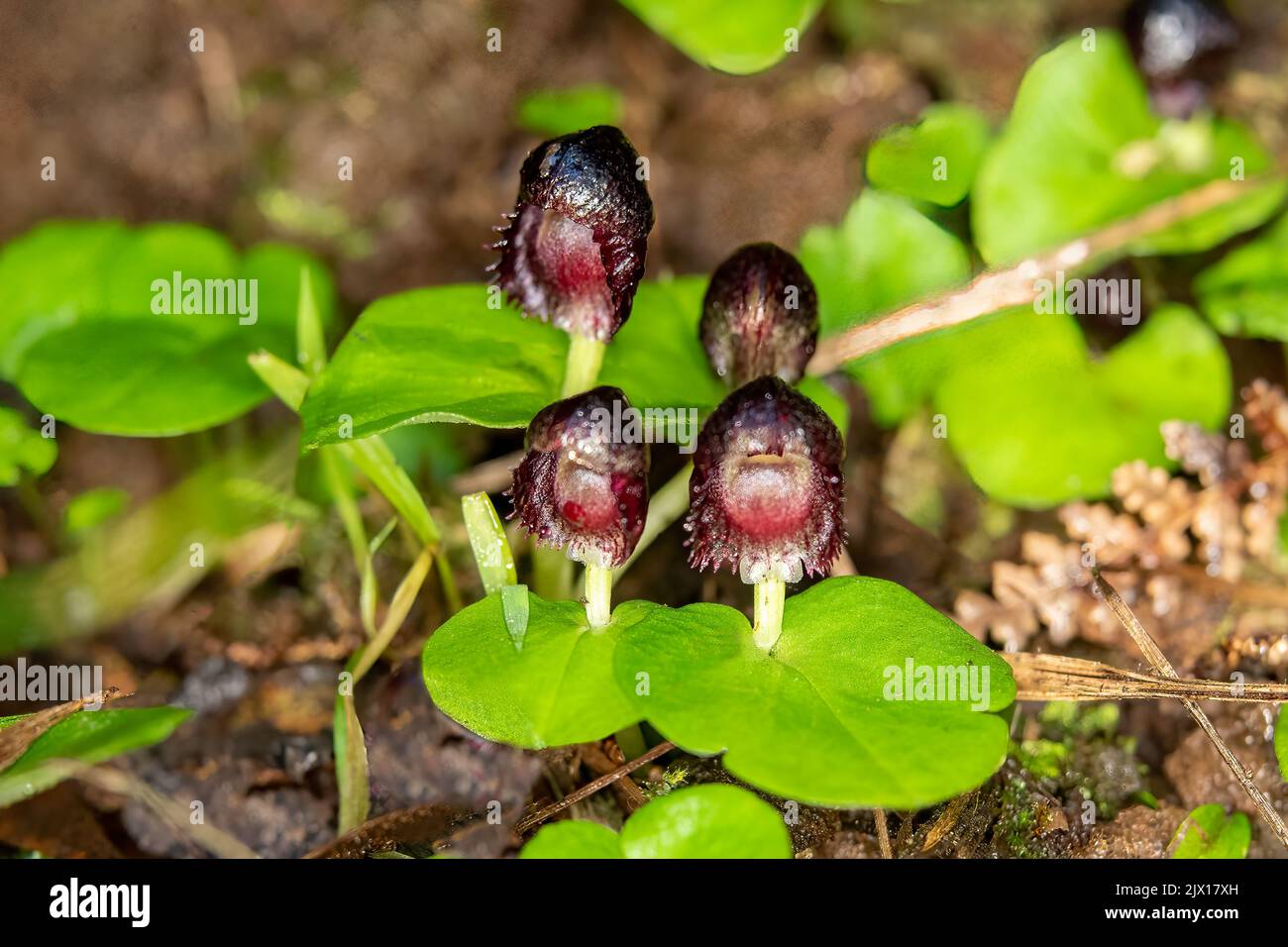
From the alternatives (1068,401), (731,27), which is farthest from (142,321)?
(1068,401)

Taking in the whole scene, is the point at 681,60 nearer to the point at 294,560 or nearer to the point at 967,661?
the point at 294,560

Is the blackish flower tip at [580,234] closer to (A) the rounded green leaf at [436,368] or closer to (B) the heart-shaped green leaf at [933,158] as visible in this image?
(A) the rounded green leaf at [436,368]

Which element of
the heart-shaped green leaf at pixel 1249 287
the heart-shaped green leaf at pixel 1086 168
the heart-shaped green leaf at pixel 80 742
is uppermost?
the heart-shaped green leaf at pixel 1086 168

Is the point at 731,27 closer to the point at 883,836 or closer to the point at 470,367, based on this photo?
the point at 470,367

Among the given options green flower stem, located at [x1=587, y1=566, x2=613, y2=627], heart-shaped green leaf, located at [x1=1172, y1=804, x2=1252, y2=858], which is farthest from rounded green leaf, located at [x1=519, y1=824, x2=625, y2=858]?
heart-shaped green leaf, located at [x1=1172, y1=804, x2=1252, y2=858]

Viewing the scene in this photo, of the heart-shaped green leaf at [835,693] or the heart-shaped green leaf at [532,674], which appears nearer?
the heart-shaped green leaf at [835,693]

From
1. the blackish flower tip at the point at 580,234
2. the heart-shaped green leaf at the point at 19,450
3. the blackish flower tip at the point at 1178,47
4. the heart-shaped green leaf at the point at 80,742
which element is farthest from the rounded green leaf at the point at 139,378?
the blackish flower tip at the point at 1178,47
